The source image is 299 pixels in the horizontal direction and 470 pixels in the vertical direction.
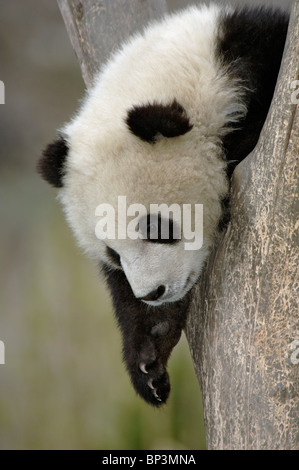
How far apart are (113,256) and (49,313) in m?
4.14

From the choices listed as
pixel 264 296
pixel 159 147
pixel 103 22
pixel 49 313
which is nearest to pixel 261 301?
pixel 264 296

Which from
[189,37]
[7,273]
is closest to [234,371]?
[189,37]

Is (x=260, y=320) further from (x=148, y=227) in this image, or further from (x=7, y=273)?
(x=7, y=273)

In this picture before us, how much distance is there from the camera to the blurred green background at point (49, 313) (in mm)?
6250

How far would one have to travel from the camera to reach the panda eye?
2.80m

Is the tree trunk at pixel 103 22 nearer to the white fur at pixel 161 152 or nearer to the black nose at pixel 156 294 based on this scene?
the white fur at pixel 161 152

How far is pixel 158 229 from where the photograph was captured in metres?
2.51

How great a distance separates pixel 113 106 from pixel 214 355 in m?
1.10

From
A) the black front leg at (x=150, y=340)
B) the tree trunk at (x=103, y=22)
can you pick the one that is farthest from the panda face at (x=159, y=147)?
the tree trunk at (x=103, y=22)

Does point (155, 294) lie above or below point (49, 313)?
above

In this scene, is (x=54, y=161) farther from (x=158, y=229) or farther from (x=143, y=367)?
(x=143, y=367)

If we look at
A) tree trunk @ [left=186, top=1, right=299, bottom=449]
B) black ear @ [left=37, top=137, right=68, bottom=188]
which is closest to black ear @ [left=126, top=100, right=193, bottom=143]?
tree trunk @ [left=186, top=1, right=299, bottom=449]

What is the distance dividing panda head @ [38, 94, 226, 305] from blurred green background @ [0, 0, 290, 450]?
3736 mm

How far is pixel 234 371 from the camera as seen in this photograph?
2.38 metres
